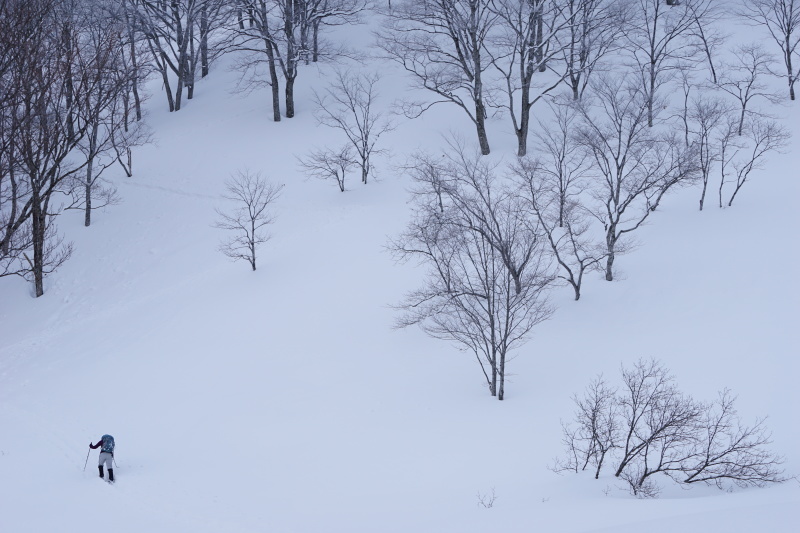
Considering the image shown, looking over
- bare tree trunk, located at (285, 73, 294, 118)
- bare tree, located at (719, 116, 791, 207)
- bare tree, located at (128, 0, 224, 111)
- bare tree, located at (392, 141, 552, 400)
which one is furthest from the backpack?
bare tree, located at (128, 0, 224, 111)

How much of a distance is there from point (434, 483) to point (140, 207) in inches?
899

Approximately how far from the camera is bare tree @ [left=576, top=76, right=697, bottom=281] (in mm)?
22609

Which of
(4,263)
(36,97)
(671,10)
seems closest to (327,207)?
(36,97)

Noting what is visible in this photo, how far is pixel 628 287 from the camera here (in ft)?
75.6

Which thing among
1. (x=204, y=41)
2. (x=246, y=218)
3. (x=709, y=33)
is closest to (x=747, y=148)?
(x=709, y=33)

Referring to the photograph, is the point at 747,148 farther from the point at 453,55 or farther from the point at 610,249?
the point at 453,55

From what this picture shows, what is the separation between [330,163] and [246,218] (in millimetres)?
4886

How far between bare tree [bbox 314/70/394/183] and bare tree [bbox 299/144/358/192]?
53 cm

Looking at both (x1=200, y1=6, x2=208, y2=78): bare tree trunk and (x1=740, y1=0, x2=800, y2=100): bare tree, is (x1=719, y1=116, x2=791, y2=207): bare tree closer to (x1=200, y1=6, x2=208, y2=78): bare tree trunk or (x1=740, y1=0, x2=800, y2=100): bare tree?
(x1=740, y1=0, x2=800, y2=100): bare tree

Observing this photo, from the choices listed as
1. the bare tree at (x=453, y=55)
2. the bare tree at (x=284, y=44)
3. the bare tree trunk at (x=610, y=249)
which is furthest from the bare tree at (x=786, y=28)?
the bare tree at (x=284, y=44)

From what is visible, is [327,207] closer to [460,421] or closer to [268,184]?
[268,184]

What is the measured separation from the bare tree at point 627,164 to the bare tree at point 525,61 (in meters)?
2.67

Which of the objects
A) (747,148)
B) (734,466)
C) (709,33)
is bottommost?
(734,466)

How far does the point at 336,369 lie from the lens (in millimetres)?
20625
